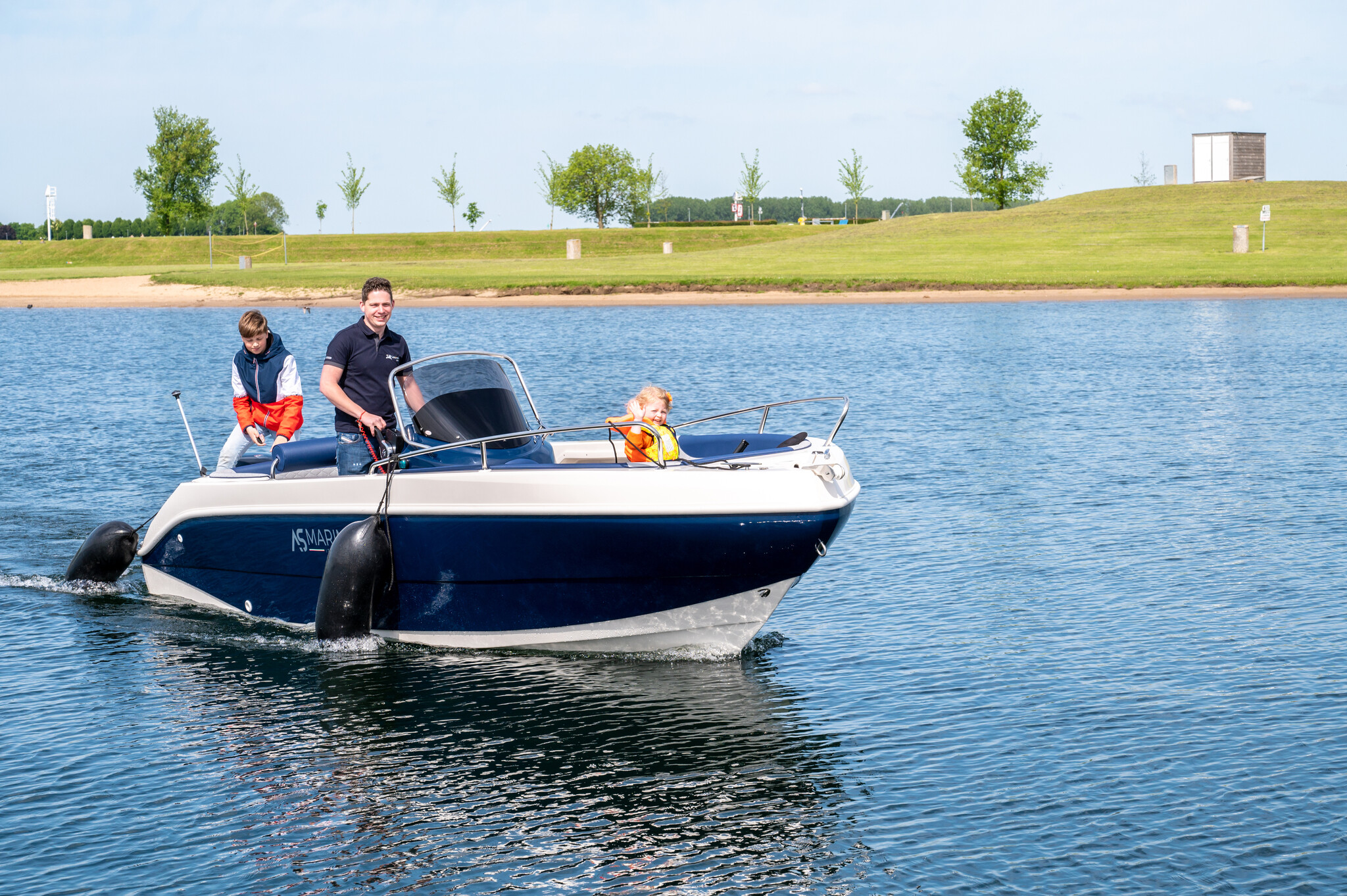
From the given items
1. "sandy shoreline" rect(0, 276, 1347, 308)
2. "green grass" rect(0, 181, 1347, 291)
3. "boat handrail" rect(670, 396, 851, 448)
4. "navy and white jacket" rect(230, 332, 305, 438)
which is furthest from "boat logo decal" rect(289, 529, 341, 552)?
"green grass" rect(0, 181, 1347, 291)

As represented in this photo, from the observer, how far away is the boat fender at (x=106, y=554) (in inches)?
421

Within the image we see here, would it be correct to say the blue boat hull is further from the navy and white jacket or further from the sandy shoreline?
the sandy shoreline

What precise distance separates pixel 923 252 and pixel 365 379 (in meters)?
58.3

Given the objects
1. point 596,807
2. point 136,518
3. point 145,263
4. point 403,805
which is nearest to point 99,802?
point 403,805

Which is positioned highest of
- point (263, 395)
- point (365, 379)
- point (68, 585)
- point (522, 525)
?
point (365, 379)

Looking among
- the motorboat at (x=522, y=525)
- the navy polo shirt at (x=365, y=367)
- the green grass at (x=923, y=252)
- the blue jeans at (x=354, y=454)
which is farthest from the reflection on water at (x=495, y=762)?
the green grass at (x=923, y=252)

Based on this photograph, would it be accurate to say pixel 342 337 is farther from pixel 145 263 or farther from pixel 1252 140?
pixel 1252 140

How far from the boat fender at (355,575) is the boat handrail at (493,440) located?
417 mm

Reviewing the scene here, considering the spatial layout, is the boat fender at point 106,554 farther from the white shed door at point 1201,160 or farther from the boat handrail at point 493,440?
the white shed door at point 1201,160

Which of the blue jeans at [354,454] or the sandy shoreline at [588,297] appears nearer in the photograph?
the blue jeans at [354,454]

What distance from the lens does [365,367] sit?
8719 mm

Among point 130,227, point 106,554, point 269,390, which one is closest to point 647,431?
point 269,390

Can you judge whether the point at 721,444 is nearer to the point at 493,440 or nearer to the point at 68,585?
the point at 493,440

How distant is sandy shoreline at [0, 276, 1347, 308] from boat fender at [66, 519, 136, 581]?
38.2m
